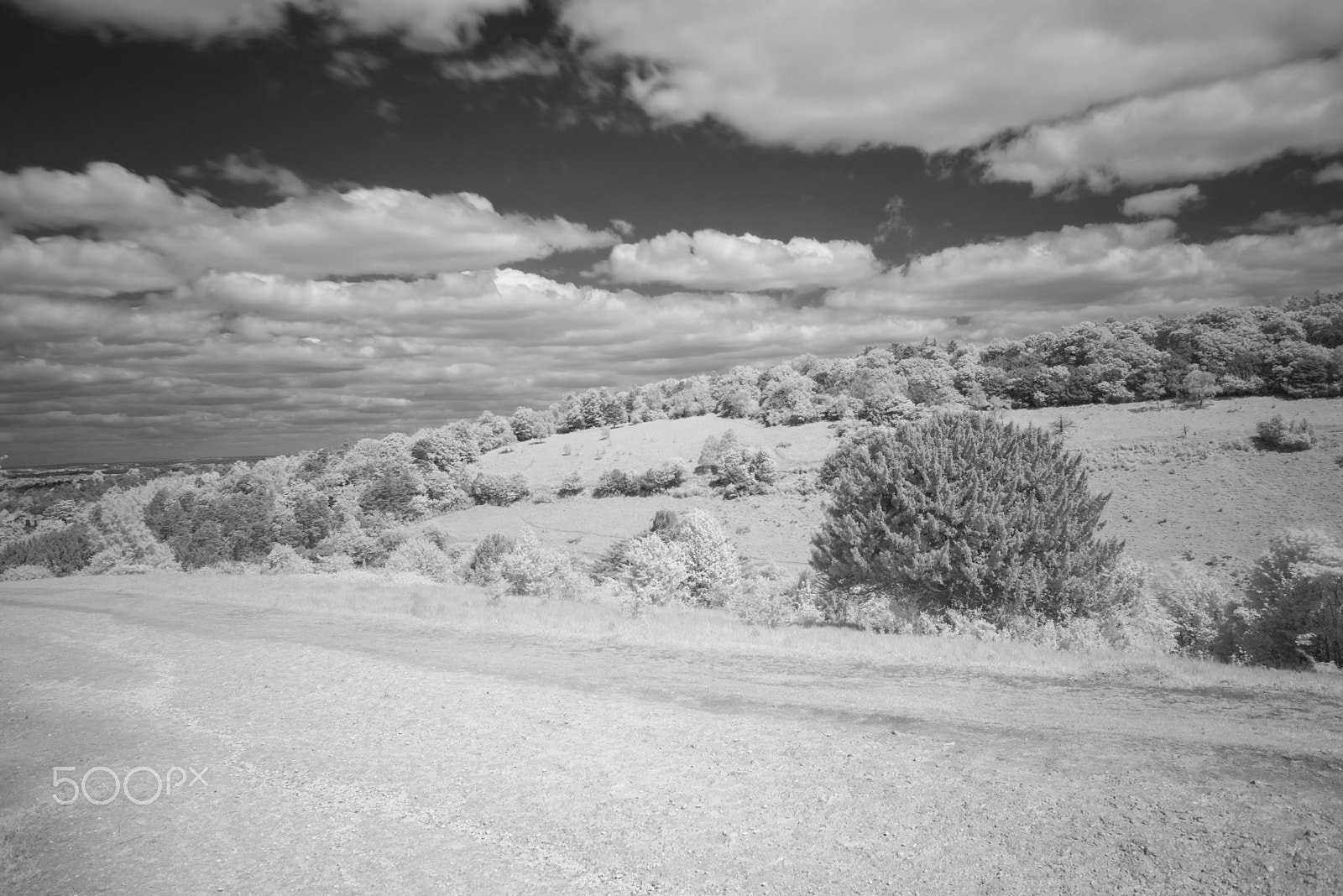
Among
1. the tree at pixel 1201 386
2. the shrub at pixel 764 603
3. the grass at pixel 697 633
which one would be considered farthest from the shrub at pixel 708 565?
the tree at pixel 1201 386

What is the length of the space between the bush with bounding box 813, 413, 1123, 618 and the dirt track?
826cm

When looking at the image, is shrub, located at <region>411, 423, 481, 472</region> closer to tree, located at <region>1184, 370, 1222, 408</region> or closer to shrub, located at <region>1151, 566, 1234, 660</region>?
shrub, located at <region>1151, 566, 1234, 660</region>

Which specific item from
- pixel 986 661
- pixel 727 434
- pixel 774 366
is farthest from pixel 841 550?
pixel 774 366

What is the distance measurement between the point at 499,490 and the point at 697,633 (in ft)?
202

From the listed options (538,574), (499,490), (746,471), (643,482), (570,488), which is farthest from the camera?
(499,490)

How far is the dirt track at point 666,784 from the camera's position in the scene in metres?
5.52

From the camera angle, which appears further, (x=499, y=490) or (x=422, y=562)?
(x=499, y=490)

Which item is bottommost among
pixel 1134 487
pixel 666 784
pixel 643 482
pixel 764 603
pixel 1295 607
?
pixel 1134 487

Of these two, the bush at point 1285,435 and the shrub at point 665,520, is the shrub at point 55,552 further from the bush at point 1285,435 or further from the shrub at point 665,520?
the bush at point 1285,435

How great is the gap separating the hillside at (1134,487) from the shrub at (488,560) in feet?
40.4

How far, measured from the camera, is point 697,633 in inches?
656

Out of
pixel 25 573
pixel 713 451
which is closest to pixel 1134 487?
pixel 713 451

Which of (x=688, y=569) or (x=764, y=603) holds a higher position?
(x=764, y=603)

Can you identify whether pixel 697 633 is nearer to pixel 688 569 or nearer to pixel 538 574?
pixel 688 569
